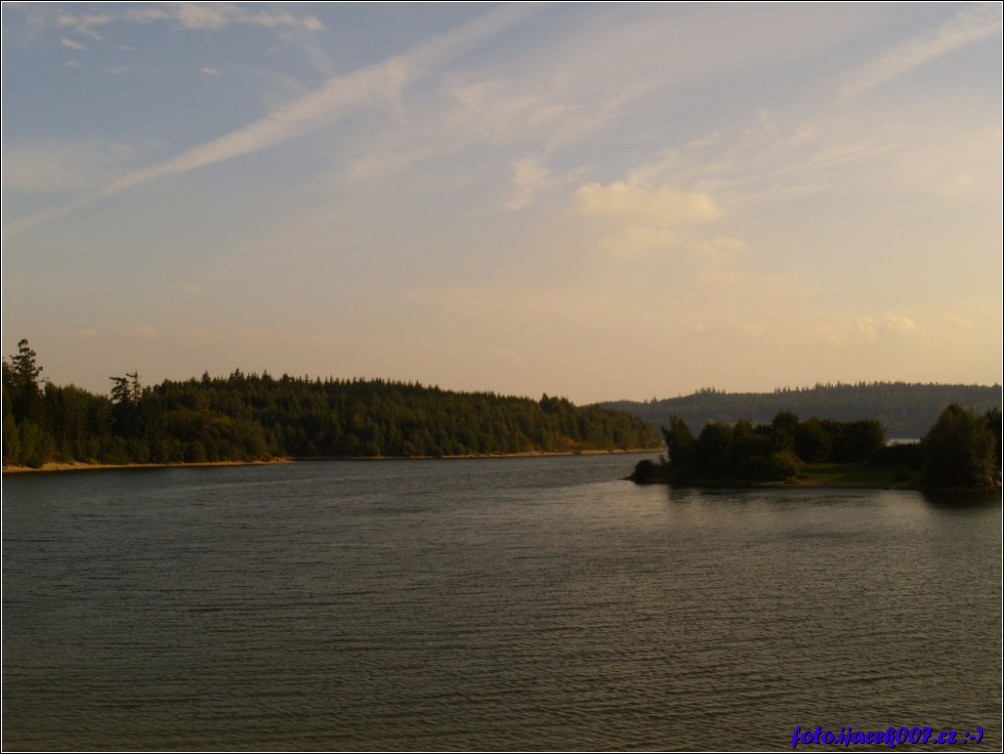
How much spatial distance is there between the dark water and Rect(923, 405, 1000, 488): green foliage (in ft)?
113

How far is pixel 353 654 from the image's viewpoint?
36.6 m

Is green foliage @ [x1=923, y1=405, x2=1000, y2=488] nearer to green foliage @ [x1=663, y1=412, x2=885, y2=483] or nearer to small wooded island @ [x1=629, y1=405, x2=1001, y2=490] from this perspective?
small wooded island @ [x1=629, y1=405, x2=1001, y2=490]

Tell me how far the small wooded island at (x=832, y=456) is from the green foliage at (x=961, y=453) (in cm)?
11

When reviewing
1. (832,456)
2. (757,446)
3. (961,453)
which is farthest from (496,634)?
(832,456)

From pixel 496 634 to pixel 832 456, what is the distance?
384 ft

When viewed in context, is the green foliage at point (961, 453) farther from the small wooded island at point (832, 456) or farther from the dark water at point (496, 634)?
the dark water at point (496, 634)

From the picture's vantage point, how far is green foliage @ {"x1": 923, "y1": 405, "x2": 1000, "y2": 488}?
113812mm

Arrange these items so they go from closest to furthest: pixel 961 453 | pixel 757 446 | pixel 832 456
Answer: pixel 961 453, pixel 757 446, pixel 832 456

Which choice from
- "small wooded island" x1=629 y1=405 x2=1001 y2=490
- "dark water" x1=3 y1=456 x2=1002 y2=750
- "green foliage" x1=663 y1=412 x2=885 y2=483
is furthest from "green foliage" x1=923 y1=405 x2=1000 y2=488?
"dark water" x1=3 y1=456 x2=1002 y2=750

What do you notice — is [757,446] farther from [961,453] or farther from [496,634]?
[496,634]

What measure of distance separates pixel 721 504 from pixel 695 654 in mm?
69810

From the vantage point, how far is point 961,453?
114812 mm

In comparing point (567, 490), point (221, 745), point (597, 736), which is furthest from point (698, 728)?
point (567, 490)

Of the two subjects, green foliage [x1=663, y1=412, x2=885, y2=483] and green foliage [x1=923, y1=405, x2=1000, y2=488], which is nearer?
green foliage [x1=923, y1=405, x2=1000, y2=488]
